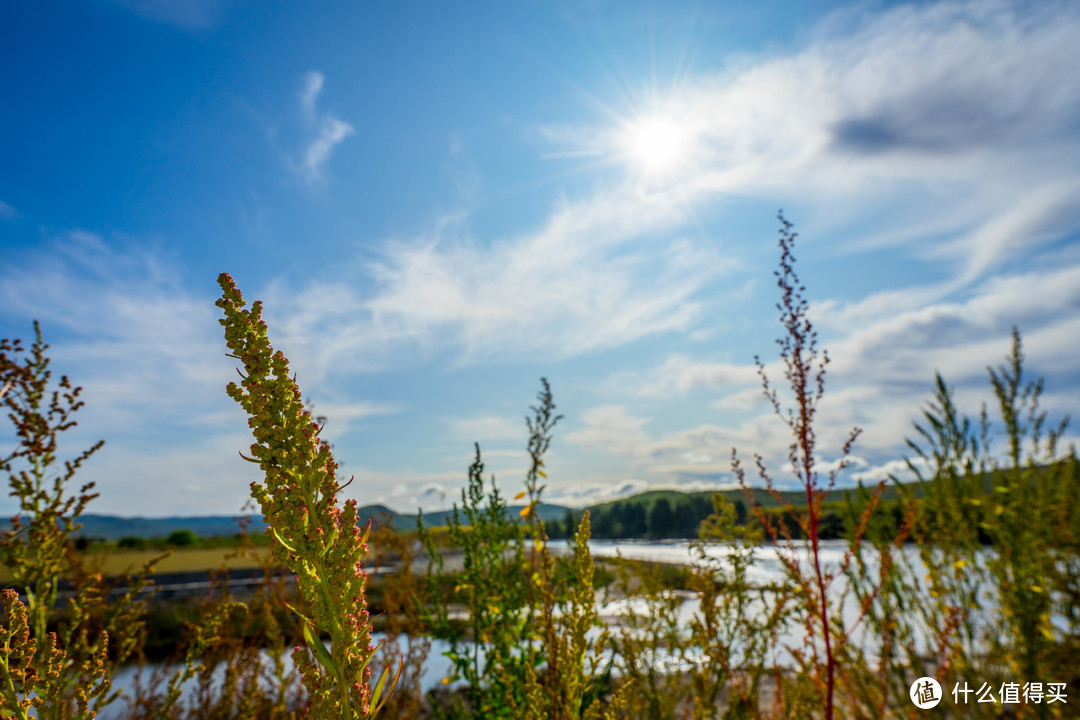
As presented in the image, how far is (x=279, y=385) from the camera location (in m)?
0.92

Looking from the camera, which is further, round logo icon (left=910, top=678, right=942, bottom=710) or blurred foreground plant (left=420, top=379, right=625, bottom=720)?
round logo icon (left=910, top=678, right=942, bottom=710)

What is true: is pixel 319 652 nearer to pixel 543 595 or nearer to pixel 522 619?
pixel 543 595

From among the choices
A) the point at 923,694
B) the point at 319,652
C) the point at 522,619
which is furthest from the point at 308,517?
the point at 923,694

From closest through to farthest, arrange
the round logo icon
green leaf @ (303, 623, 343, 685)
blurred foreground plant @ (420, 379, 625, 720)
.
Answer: green leaf @ (303, 623, 343, 685) < blurred foreground plant @ (420, 379, 625, 720) < the round logo icon

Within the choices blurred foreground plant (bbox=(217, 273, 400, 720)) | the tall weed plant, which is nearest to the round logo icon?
the tall weed plant

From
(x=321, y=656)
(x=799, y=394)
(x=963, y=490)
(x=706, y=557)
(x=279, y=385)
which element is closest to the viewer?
(x=321, y=656)

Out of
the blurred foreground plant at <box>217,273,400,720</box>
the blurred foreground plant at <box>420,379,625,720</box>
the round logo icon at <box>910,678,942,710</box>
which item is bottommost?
the round logo icon at <box>910,678,942,710</box>

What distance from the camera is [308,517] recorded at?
3.00 feet

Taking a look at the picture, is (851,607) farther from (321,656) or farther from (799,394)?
(321,656)

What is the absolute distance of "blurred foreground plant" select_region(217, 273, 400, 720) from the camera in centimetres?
87

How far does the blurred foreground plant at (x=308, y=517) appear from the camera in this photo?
2.85ft

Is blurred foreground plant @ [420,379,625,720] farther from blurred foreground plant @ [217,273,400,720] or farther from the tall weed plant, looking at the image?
blurred foreground plant @ [217,273,400,720]

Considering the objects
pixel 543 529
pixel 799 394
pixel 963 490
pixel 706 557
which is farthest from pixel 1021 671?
pixel 543 529

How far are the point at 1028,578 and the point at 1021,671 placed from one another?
65 cm
